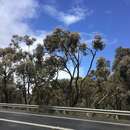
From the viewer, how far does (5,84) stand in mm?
56531

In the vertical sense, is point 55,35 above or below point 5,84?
above

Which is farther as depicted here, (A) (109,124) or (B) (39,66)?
(B) (39,66)

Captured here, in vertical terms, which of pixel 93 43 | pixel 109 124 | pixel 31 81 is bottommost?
pixel 109 124

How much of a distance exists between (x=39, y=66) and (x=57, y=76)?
101 inches

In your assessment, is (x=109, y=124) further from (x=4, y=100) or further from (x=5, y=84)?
(x=4, y=100)

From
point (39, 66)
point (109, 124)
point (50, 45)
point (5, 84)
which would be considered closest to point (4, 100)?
point (5, 84)

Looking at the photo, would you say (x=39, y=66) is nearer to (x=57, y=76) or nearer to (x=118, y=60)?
(x=57, y=76)

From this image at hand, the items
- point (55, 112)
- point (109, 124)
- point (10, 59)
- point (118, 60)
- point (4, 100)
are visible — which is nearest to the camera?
point (109, 124)

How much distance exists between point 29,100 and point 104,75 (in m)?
12.6

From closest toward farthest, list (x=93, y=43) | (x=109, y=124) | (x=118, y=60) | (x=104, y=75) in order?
(x=109, y=124), (x=93, y=43), (x=118, y=60), (x=104, y=75)

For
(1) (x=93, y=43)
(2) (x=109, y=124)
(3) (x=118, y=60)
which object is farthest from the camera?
(3) (x=118, y=60)

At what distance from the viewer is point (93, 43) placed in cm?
4194

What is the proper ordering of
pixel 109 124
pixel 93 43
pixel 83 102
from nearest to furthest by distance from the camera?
pixel 109 124, pixel 93 43, pixel 83 102

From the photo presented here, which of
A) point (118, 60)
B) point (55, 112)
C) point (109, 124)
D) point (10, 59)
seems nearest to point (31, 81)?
point (10, 59)
